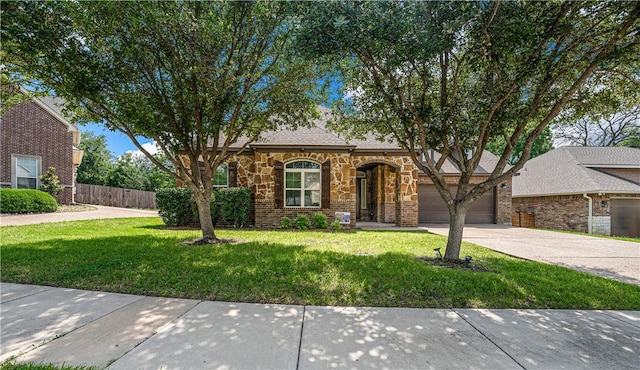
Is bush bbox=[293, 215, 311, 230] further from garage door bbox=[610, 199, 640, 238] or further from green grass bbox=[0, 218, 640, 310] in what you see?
garage door bbox=[610, 199, 640, 238]

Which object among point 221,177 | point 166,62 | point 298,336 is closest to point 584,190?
point 221,177

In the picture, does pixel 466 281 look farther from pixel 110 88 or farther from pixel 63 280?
pixel 110 88

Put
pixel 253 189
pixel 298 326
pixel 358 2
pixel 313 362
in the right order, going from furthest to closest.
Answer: pixel 253 189, pixel 358 2, pixel 298 326, pixel 313 362

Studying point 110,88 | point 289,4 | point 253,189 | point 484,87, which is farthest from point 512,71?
point 253,189

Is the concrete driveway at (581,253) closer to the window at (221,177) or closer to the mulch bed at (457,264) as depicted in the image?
the mulch bed at (457,264)

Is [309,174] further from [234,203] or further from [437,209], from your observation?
[437,209]

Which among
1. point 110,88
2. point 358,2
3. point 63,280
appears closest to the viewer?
point 63,280

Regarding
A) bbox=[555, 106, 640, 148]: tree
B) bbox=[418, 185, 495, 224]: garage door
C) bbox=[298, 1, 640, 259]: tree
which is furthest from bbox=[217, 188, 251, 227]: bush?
bbox=[555, 106, 640, 148]: tree

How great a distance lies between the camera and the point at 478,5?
4754mm

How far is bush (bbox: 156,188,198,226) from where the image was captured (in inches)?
428

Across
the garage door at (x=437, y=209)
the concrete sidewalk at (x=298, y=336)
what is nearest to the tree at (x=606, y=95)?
the concrete sidewalk at (x=298, y=336)

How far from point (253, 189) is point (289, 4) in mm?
7251

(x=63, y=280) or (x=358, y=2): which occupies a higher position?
(x=358, y=2)

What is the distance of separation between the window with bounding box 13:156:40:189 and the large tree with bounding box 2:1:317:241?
1222cm
